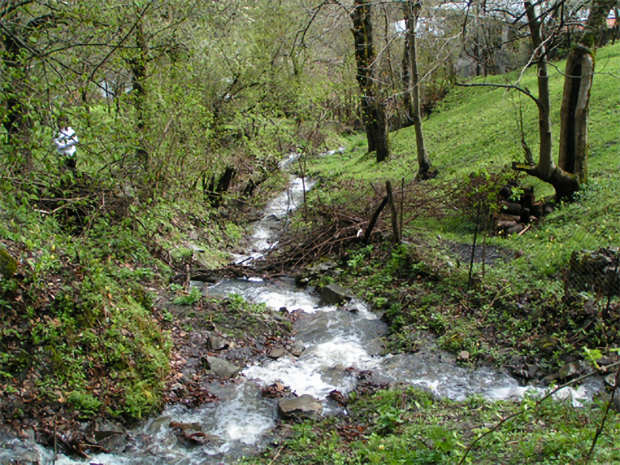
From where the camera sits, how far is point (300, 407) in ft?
20.8

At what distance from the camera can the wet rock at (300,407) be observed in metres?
6.27

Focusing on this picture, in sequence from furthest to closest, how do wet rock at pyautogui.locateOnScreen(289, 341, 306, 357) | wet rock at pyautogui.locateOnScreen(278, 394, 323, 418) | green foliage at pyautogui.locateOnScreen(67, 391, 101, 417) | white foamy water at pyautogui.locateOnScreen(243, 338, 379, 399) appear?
wet rock at pyautogui.locateOnScreen(289, 341, 306, 357)
white foamy water at pyautogui.locateOnScreen(243, 338, 379, 399)
wet rock at pyautogui.locateOnScreen(278, 394, 323, 418)
green foliage at pyautogui.locateOnScreen(67, 391, 101, 417)

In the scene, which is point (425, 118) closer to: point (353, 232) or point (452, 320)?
point (353, 232)

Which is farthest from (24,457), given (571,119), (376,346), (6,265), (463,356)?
(571,119)

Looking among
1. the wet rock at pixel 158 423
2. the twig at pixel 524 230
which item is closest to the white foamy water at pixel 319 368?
the wet rock at pixel 158 423

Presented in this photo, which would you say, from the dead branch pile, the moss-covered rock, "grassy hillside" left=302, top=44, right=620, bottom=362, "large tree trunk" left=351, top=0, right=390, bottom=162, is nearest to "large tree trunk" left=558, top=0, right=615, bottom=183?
"grassy hillside" left=302, top=44, right=620, bottom=362

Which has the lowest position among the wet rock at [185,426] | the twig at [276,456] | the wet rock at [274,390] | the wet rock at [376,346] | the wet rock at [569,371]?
the wet rock at [376,346]

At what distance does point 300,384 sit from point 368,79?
44.2ft

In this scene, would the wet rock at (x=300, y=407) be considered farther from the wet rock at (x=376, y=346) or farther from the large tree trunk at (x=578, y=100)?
the large tree trunk at (x=578, y=100)

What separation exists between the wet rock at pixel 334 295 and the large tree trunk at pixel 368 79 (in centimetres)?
748

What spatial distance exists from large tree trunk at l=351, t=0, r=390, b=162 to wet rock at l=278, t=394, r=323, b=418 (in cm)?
1099

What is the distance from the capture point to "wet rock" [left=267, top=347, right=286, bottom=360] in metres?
7.94

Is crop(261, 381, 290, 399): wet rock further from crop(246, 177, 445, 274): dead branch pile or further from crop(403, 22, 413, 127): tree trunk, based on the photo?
crop(403, 22, 413, 127): tree trunk

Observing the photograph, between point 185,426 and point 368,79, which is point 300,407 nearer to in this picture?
point 185,426
